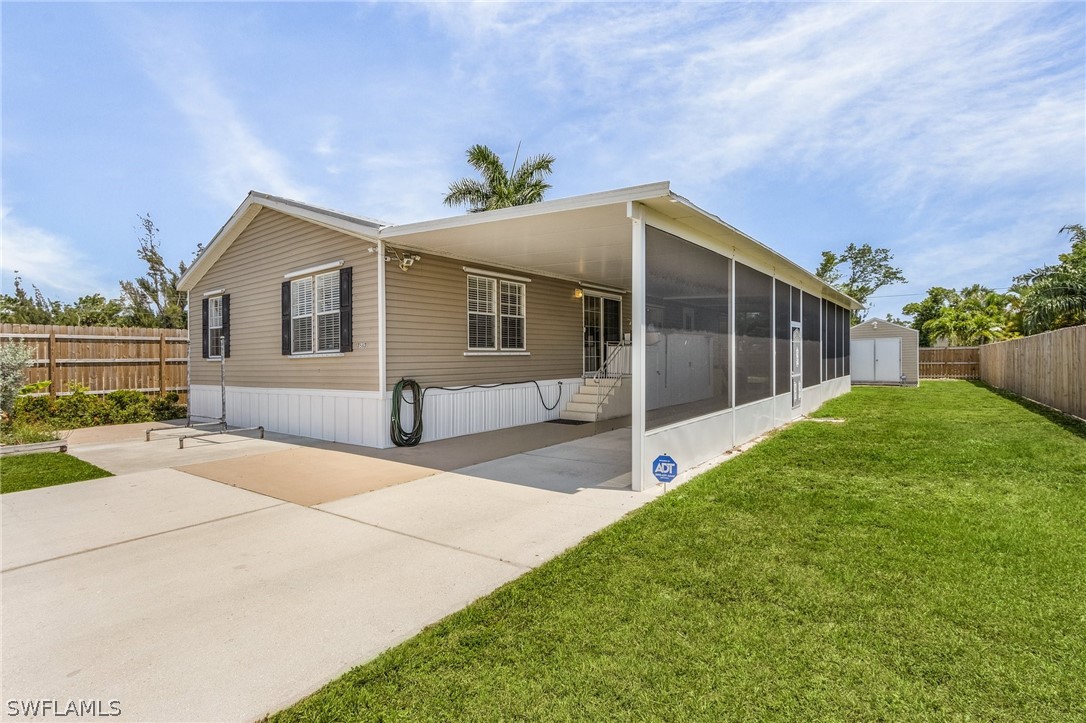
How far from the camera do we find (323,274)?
28.7 feet

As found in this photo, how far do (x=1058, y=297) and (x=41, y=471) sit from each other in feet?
76.4

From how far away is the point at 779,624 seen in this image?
256 centimetres

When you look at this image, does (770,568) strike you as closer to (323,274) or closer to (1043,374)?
(323,274)

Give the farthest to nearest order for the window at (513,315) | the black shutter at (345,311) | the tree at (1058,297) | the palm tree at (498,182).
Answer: the palm tree at (498,182) < the tree at (1058,297) < the window at (513,315) < the black shutter at (345,311)

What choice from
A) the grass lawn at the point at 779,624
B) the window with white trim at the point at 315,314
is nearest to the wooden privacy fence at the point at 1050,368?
the grass lawn at the point at 779,624

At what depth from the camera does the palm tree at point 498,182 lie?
69.4ft

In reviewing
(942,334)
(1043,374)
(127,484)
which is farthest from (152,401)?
(942,334)

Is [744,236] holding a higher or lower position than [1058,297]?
lower

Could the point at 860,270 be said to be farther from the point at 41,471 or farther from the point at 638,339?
the point at 41,471

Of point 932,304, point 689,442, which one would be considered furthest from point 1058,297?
point 932,304

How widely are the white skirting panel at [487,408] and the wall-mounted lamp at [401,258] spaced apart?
2.01 metres

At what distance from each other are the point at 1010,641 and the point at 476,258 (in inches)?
308

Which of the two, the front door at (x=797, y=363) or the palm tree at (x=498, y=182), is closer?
the front door at (x=797, y=363)

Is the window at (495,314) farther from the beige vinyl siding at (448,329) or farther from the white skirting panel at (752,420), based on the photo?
the white skirting panel at (752,420)
